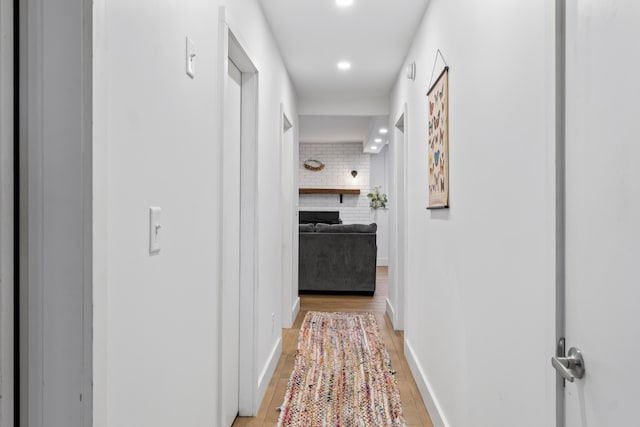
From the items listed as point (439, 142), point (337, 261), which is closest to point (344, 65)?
point (439, 142)

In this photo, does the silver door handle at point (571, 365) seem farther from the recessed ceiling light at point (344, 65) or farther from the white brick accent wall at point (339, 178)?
the white brick accent wall at point (339, 178)

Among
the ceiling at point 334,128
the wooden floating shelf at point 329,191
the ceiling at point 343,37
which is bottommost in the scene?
the wooden floating shelf at point 329,191

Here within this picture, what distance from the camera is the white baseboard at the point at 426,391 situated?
2400 mm

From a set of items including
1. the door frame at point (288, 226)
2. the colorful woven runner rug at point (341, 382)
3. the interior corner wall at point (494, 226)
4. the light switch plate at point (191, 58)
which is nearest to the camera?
the interior corner wall at point (494, 226)

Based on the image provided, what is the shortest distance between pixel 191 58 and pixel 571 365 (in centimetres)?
138

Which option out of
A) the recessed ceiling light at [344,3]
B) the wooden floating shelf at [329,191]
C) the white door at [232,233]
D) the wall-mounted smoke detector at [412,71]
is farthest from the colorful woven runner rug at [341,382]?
the wooden floating shelf at [329,191]

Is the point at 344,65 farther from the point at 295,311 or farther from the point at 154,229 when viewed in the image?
the point at 154,229

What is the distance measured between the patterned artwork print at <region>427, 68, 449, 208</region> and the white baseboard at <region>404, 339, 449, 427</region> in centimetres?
107

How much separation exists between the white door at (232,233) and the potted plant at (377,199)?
7107 mm

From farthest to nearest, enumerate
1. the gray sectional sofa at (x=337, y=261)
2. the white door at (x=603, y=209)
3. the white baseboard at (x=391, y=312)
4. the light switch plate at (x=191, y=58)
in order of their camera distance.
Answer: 1. the gray sectional sofa at (x=337, y=261)
2. the white baseboard at (x=391, y=312)
3. the light switch plate at (x=191, y=58)
4. the white door at (x=603, y=209)

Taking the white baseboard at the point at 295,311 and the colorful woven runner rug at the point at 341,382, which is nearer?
the colorful woven runner rug at the point at 341,382

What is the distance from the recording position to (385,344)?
159 inches

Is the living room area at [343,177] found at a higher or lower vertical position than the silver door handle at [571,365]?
higher

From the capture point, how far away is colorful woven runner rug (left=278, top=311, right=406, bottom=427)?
2605 millimetres
